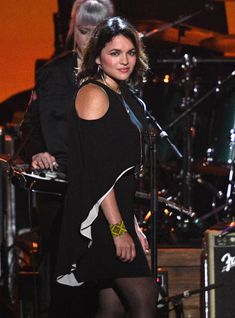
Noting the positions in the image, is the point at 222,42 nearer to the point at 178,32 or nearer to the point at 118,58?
the point at 178,32

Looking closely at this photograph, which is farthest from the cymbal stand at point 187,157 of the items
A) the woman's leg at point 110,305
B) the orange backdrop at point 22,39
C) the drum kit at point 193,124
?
the woman's leg at point 110,305

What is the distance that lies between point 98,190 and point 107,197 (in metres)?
0.05

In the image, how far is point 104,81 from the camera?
421cm

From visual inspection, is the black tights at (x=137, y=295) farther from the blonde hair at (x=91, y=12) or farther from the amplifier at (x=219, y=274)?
the blonde hair at (x=91, y=12)

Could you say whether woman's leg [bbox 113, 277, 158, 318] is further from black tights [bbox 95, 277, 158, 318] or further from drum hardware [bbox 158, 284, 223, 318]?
drum hardware [bbox 158, 284, 223, 318]

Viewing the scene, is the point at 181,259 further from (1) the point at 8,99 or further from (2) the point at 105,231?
(1) the point at 8,99

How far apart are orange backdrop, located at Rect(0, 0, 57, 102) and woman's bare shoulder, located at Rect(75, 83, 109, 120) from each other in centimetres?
414

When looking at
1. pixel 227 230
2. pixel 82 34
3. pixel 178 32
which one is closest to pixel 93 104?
pixel 82 34

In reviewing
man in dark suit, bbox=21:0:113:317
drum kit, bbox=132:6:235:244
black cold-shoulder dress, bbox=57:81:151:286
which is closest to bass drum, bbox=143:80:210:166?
drum kit, bbox=132:6:235:244

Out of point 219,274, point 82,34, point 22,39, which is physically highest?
point 22,39

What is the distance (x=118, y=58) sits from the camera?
13.8 feet

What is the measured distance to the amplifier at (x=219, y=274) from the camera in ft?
16.0

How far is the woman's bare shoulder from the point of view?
4.05 m

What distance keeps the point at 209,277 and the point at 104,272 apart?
1039 millimetres
